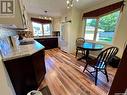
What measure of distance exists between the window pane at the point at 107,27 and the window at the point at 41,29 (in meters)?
3.84

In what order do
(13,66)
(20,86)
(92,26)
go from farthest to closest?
(92,26), (20,86), (13,66)

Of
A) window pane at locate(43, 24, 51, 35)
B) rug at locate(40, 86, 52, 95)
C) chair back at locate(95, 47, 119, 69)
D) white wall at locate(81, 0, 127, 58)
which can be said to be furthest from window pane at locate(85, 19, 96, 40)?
rug at locate(40, 86, 52, 95)

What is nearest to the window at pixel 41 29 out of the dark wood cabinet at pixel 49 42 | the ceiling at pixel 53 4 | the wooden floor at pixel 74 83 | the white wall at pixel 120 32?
the dark wood cabinet at pixel 49 42

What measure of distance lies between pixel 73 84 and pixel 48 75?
0.83m

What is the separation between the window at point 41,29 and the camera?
19.7 ft

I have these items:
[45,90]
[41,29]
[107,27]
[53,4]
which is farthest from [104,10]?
[41,29]

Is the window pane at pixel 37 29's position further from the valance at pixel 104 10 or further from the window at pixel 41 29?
the valance at pixel 104 10

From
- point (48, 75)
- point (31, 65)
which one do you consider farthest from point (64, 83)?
point (31, 65)

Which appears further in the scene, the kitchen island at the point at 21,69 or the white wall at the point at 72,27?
the white wall at the point at 72,27

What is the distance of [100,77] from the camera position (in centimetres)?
240

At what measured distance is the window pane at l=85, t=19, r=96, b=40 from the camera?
167 inches

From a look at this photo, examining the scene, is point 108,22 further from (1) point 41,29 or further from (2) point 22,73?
(1) point 41,29

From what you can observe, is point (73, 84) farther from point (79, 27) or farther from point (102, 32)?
point (79, 27)

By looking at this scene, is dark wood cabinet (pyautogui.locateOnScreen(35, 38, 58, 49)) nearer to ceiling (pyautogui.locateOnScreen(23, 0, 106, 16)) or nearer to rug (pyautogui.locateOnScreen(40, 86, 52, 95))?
ceiling (pyautogui.locateOnScreen(23, 0, 106, 16))
